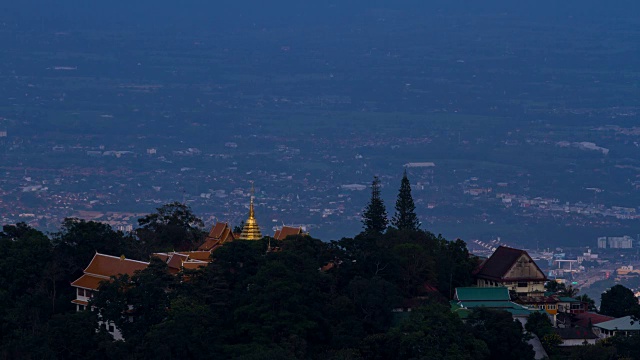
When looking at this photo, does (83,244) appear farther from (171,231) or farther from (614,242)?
(614,242)

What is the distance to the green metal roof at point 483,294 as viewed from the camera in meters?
42.2

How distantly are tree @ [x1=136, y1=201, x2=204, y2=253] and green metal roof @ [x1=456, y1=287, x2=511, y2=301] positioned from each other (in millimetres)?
9531

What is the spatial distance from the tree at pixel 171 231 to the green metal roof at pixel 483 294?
9.53m

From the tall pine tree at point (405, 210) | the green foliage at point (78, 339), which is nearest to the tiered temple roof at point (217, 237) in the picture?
the tall pine tree at point (405, 210)

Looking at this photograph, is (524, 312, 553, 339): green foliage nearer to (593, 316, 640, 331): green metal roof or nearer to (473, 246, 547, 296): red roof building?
(593, 316, 640, 331): green metal roof

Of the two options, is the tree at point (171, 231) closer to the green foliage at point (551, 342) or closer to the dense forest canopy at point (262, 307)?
the dense forest canopy at point (262, 307)

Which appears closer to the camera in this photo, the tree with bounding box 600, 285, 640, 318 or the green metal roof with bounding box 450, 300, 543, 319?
the green metal roof with bounding box 450, 300, 543, 319

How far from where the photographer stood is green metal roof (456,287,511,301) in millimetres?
42188

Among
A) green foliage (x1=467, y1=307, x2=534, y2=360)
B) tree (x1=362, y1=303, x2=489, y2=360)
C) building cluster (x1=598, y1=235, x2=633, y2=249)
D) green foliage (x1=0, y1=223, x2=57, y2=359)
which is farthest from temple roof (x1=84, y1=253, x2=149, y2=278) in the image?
building cluster (x1=598, y1=235, x2=633, y2=249)

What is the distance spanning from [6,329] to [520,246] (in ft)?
167

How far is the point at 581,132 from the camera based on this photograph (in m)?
123

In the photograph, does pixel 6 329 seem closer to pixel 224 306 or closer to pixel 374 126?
pixel 224 306

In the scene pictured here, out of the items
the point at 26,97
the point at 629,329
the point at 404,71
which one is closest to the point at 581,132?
the point at 404,71

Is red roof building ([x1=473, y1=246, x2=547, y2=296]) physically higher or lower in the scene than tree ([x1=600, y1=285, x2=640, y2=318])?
higher
